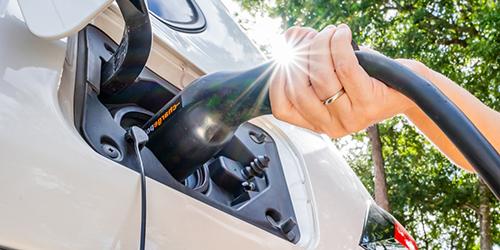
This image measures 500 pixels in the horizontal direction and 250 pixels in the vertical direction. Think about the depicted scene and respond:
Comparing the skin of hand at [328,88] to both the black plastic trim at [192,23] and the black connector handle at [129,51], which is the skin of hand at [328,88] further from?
the black plastic trim at [192,23]

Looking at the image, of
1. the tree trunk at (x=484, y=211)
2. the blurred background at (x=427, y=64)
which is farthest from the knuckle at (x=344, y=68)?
the tree trunk at (x=484, y=211)

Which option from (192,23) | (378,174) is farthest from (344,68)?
(378,174)

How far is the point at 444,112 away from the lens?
2.43ft

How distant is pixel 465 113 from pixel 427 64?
9519 mm

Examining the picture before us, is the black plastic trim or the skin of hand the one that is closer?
the skin of hand

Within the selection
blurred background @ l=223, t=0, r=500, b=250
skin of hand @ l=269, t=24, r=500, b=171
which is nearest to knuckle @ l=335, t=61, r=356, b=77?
skin of hand @ l=269, t=24, r=500, b=171

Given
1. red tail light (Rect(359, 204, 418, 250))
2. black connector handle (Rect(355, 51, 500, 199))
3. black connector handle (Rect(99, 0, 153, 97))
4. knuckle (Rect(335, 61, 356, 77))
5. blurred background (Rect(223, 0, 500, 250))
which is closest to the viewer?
black connector handle (Rect(355, 51, 500, 199))

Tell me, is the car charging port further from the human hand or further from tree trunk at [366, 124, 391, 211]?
tree trunk at [366, 124, 391, 211]

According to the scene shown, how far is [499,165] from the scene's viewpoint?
0.69m

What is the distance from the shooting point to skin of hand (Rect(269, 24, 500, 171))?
0.83 metres

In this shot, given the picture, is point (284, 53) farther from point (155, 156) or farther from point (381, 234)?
point (381, 234)

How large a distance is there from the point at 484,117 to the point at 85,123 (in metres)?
0.87

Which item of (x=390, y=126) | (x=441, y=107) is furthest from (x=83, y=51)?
(x=390, y=126)

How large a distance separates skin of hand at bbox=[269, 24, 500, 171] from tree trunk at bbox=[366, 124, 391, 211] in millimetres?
9676
